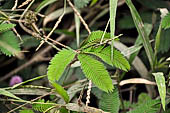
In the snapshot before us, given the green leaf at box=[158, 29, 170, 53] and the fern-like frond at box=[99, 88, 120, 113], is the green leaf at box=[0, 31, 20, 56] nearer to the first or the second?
the fern-like frond at box=[99, 88, 120, 113]

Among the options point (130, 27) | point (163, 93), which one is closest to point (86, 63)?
point (163, 93)

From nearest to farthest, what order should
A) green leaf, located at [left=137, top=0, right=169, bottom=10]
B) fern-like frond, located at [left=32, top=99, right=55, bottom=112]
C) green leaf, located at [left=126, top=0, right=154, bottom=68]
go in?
1. fern-like frond, located at [left=32, top=99, right=55, bottom=112]
2. green leaf, located at [left=126, top=0, right=154, bottom=68]
3. green leaf, located at [left=137, top=0, right=169, bottom=10]

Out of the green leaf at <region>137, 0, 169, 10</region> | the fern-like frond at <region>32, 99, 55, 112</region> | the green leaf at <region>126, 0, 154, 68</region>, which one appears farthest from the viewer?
the green leaf at <region>137, 0, 169, 10</region>

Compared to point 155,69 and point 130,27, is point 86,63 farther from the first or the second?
point 130,27

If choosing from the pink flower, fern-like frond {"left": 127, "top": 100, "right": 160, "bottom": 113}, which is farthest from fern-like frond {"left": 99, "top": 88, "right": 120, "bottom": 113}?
the pink flower

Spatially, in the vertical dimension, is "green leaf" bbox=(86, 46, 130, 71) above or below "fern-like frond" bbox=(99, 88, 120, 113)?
above

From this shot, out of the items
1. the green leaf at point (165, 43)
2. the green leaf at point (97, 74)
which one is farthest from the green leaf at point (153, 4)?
the green leaf at point (97, 74)

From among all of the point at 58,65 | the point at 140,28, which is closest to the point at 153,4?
the point at 140,28
